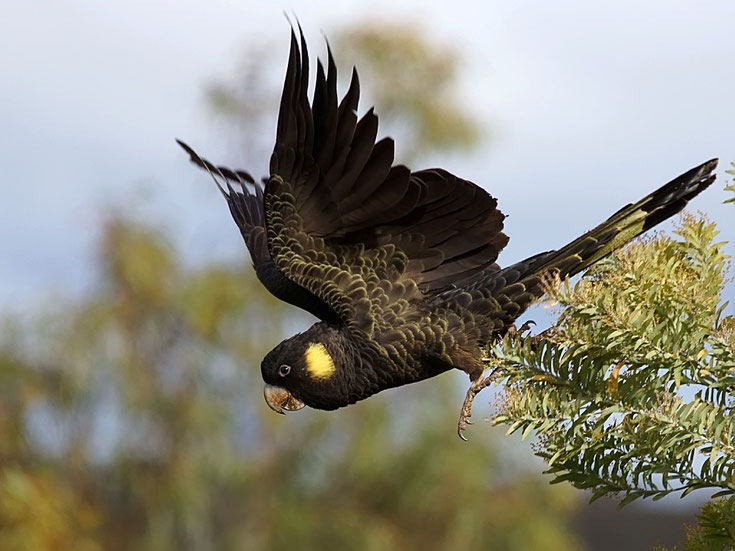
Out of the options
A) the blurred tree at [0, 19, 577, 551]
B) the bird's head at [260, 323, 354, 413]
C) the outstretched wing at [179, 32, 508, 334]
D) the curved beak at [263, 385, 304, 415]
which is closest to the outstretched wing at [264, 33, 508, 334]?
the outstretched wing at [179, 32, 508, 334]

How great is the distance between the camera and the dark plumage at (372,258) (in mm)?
2703

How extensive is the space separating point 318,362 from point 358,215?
1.68ft

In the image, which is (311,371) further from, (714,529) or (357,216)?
(714,529)

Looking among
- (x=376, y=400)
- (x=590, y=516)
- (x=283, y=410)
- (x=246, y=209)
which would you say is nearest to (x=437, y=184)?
(x=283, y=410)

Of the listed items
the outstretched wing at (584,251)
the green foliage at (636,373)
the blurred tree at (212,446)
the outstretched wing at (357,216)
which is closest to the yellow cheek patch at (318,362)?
the outstretched wing at (357,216)

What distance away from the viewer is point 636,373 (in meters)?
1.73

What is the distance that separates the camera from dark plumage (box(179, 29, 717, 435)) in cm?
270

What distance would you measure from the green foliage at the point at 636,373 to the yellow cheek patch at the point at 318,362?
120cm

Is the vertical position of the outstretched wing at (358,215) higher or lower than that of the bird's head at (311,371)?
higher

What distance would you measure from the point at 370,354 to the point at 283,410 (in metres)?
0.47

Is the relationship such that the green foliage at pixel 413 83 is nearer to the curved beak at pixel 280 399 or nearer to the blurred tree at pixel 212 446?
the blurred tree at pixel 212 446

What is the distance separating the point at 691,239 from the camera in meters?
1.83

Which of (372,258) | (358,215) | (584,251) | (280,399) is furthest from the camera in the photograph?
(280,399)

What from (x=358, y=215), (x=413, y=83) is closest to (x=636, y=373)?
(x=358, y=215)
